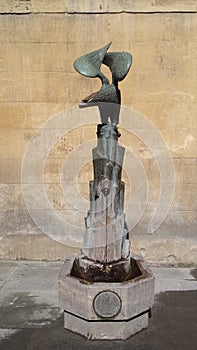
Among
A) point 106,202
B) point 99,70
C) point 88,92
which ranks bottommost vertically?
point 106,202

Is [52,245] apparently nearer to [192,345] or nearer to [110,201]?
[110,201]

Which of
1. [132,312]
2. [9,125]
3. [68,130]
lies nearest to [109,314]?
[132,312]

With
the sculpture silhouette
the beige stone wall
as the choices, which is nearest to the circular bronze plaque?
the sculpture silhouette

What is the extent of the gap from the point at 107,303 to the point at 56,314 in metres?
1.00

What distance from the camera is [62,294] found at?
3508mm

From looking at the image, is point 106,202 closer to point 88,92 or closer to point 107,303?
point 107,303

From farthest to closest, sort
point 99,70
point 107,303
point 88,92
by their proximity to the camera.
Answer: point 88,92 < point 99,70 < point 107,303

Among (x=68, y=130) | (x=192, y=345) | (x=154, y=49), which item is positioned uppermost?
(x=154, y=49)

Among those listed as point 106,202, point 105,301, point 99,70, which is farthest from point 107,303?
point 99,70

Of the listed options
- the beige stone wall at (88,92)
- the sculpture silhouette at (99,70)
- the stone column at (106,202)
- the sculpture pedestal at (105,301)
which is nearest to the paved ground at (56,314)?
the sculpture pedestal at (105,301)

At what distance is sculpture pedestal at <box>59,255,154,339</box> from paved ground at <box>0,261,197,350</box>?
0.37ft

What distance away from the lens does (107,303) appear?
10.8 ft

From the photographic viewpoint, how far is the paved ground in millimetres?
3428

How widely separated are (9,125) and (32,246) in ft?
6.36
